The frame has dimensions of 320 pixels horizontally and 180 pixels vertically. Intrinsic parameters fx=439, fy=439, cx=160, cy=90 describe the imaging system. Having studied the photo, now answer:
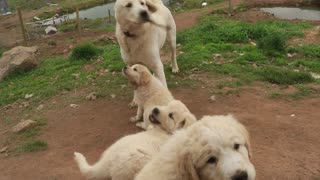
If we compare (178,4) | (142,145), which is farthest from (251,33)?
(178,4)

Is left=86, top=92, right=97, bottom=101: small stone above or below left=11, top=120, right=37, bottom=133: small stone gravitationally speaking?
above

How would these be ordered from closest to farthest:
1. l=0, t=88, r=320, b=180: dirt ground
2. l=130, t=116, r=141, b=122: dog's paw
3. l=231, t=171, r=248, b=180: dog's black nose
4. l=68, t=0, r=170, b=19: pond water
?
1. l=231, t=171, r=248, b=180: dog's black nose
2. l=0, t=88, r=320, b=180: dirt ground
3. l=130, t=116, r=141, b=122: dog's paw
4. l=68, t=0, r=170, b=19: pond water

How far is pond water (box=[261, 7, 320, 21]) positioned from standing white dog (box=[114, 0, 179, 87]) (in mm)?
12330

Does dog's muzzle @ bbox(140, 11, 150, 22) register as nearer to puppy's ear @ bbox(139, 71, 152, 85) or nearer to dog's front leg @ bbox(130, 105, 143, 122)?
puppy's ear @ bbox(139, 71, 152, 85)

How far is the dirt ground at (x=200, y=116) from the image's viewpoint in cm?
565

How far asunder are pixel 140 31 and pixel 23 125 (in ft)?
8.55

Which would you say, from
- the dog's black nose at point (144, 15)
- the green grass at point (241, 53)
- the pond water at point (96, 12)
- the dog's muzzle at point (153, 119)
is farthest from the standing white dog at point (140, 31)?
the pond water at point (96, 12)

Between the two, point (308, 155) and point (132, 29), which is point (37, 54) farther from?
point (308, 155)

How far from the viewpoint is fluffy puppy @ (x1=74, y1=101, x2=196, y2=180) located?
15.3 feet

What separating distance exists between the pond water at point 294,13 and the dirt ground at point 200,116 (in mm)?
11831

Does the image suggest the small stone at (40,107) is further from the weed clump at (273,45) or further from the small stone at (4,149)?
the weed clump at (273,45)

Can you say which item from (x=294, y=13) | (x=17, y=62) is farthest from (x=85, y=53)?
(x=294, y=13)

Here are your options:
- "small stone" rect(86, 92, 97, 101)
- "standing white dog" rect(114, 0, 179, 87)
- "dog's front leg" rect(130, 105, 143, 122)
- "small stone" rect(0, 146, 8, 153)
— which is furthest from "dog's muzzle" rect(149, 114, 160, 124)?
"small stone" rect(86, 92, 97, 101)

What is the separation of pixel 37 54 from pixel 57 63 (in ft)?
7.58
